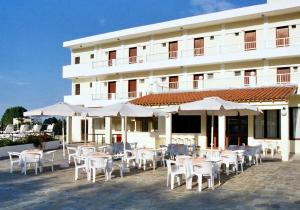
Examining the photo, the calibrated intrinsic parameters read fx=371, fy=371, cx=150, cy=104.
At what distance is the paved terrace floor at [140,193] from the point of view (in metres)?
8.55

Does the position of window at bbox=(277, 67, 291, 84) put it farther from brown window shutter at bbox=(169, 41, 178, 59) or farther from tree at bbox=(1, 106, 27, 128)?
tree at bbox=(1, 106, 27, 128)

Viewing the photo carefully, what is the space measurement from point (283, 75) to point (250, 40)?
3866 mm

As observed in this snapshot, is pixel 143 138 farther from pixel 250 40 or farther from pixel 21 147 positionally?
pixel 250 40

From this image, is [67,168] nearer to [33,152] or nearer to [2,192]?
[33,152]

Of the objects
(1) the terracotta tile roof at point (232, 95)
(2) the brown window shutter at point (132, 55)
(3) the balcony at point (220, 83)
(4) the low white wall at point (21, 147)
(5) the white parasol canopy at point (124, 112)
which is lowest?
(4) the low white wall at point (21, 147)

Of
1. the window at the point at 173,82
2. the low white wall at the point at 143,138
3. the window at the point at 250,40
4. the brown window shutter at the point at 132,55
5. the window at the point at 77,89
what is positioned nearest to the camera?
the window at the point at 250,40

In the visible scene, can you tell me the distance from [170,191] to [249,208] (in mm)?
2565

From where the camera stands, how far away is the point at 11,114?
2120 inches

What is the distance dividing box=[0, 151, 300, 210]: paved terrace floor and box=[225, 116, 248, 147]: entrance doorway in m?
10.9

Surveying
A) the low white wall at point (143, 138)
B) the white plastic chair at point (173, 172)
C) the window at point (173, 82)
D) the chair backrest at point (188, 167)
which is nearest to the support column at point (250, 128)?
the low white wall at point (143, 138)

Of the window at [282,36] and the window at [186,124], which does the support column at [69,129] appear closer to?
the window at [186,124]

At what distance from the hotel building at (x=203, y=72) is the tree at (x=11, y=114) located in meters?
21.1

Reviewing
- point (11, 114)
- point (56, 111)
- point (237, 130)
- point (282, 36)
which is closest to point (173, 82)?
point (237, 130)

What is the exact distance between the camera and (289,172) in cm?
1391
